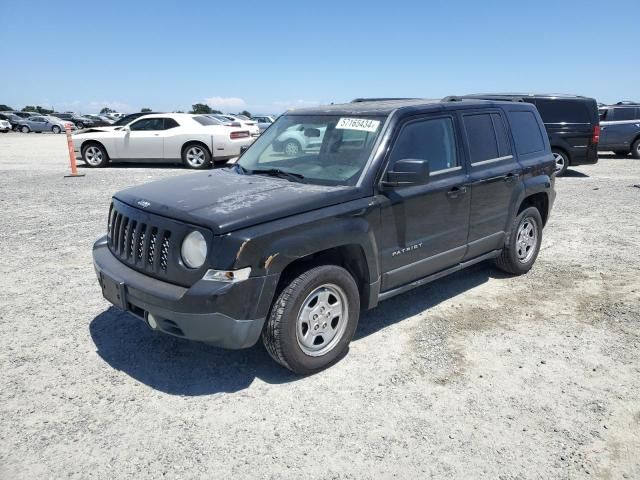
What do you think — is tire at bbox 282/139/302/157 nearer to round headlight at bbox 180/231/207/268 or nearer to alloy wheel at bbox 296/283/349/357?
alloy wheel at bbox 296/283/349/357

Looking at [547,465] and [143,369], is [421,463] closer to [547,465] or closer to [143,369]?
[547,465]

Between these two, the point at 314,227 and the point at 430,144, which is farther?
the point at 430,144

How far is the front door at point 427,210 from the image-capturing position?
399 cm

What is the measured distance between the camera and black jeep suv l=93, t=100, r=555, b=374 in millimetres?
3189

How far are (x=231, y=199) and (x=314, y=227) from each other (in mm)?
617

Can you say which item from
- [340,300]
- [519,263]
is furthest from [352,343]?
[519,263]

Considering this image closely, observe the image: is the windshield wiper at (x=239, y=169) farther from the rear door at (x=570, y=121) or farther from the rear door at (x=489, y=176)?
the rear door at (x=570, y=121)

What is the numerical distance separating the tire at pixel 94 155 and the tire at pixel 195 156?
2.55 m

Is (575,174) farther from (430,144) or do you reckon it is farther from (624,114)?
(430,144)

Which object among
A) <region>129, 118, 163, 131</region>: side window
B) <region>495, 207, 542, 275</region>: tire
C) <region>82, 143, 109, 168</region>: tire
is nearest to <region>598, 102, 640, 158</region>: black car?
<region>495, 207, 542, 275</region>: tire

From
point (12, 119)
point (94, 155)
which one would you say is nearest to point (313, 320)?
point (94, 155)

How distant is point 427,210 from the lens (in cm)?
423

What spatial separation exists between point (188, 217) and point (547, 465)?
8.24 feet

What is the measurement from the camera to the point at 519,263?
564 cm
